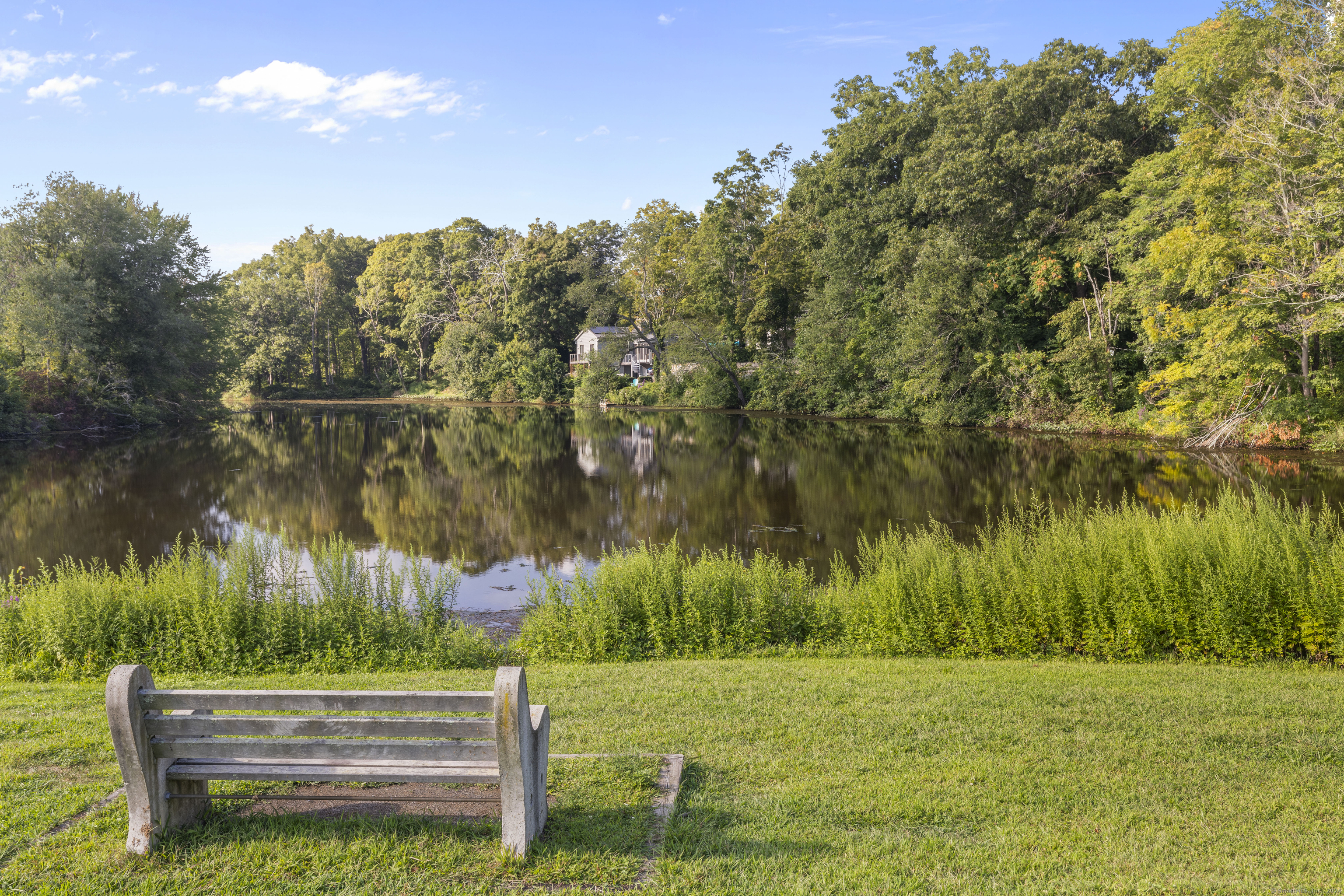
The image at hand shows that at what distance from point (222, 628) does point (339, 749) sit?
21.6 ft

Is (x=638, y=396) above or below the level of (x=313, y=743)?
above

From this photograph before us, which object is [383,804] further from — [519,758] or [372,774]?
[519,758]

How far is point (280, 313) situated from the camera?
90.8m

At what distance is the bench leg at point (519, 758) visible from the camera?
3920 mm

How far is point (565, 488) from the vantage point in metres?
25.7

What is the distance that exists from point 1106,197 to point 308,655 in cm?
3762

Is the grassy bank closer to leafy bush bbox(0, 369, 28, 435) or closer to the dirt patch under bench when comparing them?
the dirt patch under bench

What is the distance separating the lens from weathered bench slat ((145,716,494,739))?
3969mm

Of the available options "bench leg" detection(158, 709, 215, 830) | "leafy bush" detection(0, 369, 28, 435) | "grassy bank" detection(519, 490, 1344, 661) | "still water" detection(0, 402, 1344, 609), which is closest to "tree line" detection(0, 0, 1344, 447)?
"leafy bush" detection(0, 369, 28, 435)

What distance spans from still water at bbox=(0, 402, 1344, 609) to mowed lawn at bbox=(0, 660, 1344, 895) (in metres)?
6.18

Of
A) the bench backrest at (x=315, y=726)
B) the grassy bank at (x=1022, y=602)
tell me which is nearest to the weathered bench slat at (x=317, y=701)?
the bench backrest at (x=315, y=726)

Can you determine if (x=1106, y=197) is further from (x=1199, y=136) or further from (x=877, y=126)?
(x=877, y=126)

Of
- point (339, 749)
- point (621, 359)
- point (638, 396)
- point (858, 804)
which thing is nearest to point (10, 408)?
point (621, 359)

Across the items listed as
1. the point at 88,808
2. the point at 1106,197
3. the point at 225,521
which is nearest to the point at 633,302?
the point at 1106,197
